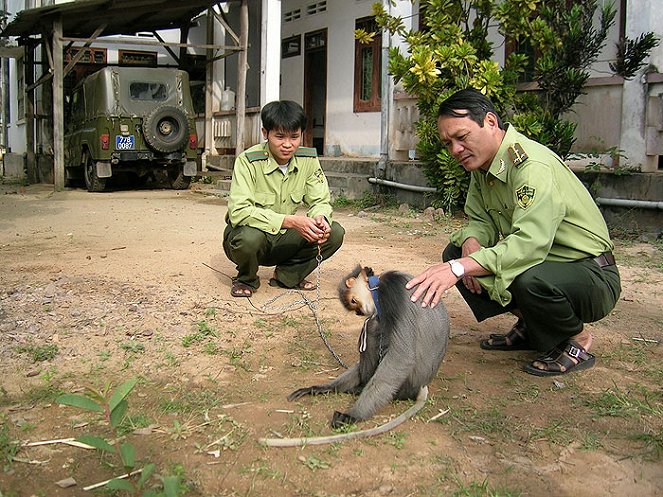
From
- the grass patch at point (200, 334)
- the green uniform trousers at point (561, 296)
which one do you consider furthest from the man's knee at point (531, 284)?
the grass patch at point (200, 334)

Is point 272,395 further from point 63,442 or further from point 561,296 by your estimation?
point 561,296

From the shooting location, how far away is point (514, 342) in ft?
13.2

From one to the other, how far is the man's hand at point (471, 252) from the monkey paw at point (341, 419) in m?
0.94

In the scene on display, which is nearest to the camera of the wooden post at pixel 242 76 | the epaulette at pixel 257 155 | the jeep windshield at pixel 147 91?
the epaulette at pixel 257 155

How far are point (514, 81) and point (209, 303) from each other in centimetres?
534

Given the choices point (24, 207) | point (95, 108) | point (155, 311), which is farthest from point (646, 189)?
point (95, 108)

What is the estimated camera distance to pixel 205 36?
1734cm

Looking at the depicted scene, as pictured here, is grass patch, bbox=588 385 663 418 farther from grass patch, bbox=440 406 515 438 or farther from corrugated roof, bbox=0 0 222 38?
corrugated roof, bbox=0 0 222 38

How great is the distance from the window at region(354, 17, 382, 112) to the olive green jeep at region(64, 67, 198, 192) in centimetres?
323

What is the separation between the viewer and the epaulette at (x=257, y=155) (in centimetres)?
498

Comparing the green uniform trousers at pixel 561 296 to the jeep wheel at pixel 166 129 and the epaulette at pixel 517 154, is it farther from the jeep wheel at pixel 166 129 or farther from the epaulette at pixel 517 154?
the jeep wheel at pixel 166 129

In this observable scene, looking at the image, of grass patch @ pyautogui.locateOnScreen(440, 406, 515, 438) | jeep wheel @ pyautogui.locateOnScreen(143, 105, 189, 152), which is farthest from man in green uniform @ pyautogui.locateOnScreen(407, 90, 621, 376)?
jeep wheel @ pyautogui.locateOnScreen(143, 105, 189, 152)

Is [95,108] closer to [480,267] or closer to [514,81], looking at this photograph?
[514,81]

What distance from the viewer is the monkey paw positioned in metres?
2.90
